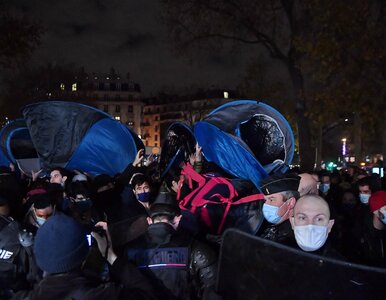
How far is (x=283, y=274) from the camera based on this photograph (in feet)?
6.97

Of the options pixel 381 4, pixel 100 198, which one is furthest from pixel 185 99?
pixel 100 198

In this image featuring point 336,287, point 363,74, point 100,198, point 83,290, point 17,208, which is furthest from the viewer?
point 363,74

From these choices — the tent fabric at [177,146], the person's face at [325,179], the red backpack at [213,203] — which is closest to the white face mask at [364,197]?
the person's face at [325,179]

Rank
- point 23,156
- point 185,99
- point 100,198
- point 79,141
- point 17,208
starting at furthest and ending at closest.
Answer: point 185,99, point 23,156, point 79,141, point 100,198, point 17,208

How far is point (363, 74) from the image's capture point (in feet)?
45.4

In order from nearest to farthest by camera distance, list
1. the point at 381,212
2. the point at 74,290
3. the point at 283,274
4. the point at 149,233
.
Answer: the point at 283,274
the point at 74,290
the point at 149,233
the point at 381,212

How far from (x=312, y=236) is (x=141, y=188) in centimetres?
300

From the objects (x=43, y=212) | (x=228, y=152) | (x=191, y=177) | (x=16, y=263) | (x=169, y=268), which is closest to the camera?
(x=169, y=268)

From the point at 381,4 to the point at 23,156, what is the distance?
10.7 meters

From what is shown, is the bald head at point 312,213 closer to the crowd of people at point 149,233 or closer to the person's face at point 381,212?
the crowd of people at point 149,233

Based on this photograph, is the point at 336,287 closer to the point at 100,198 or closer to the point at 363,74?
the point at 100,198

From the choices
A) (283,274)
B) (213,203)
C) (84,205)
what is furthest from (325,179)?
(283,274)

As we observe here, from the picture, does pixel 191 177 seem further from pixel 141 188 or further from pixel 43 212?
pixel 43 212

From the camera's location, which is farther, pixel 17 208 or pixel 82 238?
pixel 17 208
